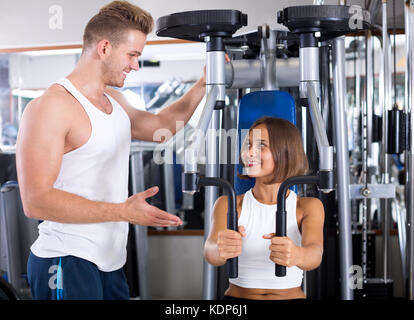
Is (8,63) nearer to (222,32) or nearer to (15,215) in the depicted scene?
(15,215)

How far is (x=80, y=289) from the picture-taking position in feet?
3.63

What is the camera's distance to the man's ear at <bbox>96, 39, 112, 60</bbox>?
1.06 meters

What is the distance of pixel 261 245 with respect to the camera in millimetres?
1079

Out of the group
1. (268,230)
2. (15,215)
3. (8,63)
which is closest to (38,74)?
Answer: (8,63)

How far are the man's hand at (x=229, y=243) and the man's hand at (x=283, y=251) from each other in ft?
0.22

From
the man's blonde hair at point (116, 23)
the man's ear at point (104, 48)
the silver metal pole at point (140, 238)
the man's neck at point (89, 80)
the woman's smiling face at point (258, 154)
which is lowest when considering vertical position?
the silver metal pole at point (140, 238)

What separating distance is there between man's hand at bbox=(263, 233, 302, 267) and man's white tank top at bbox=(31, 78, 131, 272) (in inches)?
13.7

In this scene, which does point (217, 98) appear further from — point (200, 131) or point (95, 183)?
point (95, 183)

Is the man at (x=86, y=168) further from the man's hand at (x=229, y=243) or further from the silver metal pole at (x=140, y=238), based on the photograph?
the silver metal pole at (x=140, y=238)

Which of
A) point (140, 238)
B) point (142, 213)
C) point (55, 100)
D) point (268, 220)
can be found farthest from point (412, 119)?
point (140, 238)

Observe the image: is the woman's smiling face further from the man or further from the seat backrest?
the man

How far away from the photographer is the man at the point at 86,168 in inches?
39.9

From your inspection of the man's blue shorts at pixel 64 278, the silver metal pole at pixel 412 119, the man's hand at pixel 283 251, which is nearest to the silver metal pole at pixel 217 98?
the man's hand at pixel 283 251

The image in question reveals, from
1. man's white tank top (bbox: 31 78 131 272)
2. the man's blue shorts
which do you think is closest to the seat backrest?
man's white tank top (bbox: 31 78 131 272)
